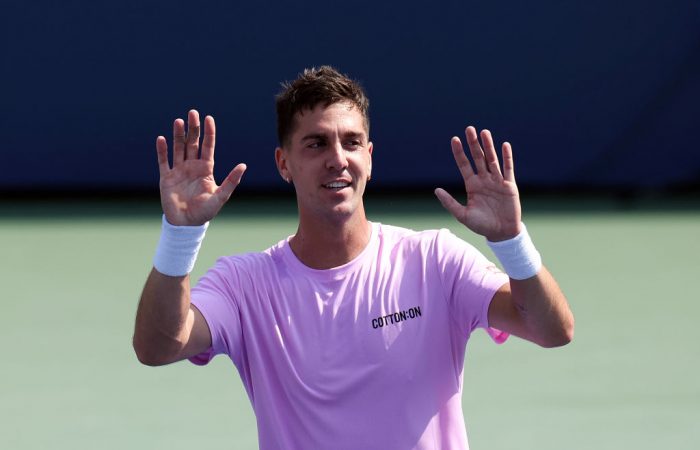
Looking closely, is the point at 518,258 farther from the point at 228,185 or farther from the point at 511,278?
the point at 228,185

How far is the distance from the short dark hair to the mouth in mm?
191

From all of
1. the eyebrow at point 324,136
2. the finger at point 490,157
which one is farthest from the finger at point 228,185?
the finger at point 490,157

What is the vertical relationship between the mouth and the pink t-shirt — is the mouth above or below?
above

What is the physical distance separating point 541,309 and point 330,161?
0.63 m

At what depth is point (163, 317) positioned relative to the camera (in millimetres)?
2840

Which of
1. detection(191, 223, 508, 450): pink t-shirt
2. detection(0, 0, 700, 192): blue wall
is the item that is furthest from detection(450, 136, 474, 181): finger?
detection(0, 0, 700, 192): blue wall

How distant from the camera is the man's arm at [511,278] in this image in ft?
9.30

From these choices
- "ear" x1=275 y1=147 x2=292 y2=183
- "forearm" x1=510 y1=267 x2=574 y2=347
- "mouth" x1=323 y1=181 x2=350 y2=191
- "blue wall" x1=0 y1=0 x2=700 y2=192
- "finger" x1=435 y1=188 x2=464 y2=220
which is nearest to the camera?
"forearm" x1=510 y1=267 x2=574 y2=347

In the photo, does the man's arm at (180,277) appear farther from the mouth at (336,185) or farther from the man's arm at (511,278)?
the man's arm at (511,278)

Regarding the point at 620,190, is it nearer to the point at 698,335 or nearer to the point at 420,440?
the point at 698,335

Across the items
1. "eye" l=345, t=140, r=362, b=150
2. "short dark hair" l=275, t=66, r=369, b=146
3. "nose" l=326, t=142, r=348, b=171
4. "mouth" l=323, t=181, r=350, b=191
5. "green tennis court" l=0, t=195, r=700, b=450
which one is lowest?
"green tennis court" l=0, t=195, r=700, b=450

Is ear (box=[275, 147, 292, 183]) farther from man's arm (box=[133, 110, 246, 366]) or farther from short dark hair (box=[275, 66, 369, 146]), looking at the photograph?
man's arm (box=[133, 110, 246, 366])

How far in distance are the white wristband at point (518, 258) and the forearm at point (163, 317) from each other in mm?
731

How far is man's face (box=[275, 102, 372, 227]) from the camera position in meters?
3.04
